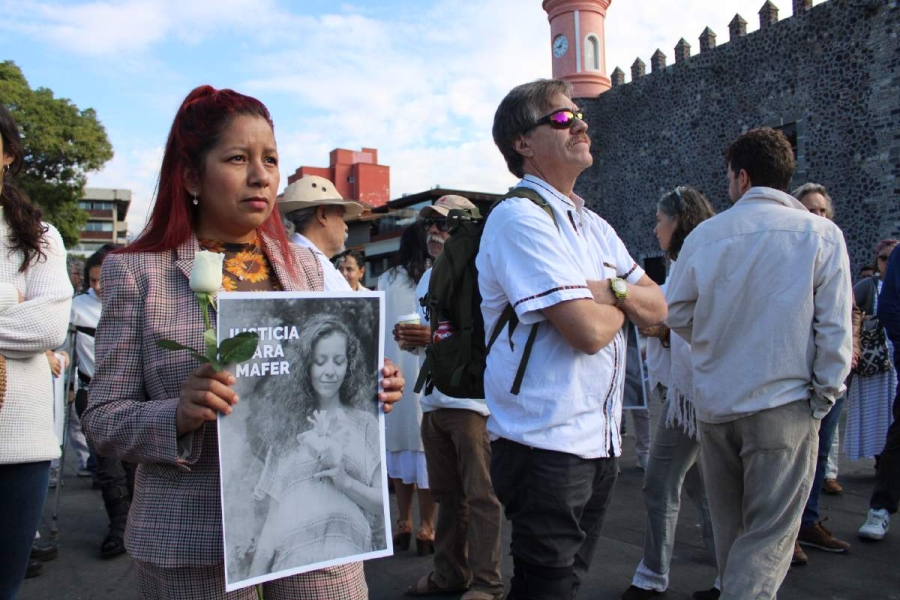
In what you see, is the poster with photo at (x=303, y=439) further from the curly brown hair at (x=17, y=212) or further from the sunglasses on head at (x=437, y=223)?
the sunglasses on head at (x=437, y=223)

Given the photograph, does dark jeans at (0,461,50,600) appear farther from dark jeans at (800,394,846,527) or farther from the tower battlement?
the tower battlement

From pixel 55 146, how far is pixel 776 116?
22788 millimetres

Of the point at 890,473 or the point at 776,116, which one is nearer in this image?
the point at 890,473

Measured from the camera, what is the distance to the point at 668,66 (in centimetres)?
2327

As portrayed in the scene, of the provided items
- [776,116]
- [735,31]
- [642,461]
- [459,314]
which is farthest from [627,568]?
[735,31]

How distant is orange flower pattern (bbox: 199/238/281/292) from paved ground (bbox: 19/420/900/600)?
252cm

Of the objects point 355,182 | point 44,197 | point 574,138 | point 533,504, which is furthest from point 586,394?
point 355,182

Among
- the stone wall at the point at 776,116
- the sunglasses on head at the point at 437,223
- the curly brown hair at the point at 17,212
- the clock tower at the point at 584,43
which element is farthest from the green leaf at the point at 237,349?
the clock tower at the point at 584,43

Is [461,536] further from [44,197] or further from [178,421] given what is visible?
[44,197]

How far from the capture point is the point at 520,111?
7.72 feet

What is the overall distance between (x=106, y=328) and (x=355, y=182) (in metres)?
52.6

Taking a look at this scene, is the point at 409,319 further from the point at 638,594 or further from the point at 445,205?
the point at 638,594

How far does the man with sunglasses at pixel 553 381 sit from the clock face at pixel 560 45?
26.3 m

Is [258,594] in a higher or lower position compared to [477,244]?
lower
